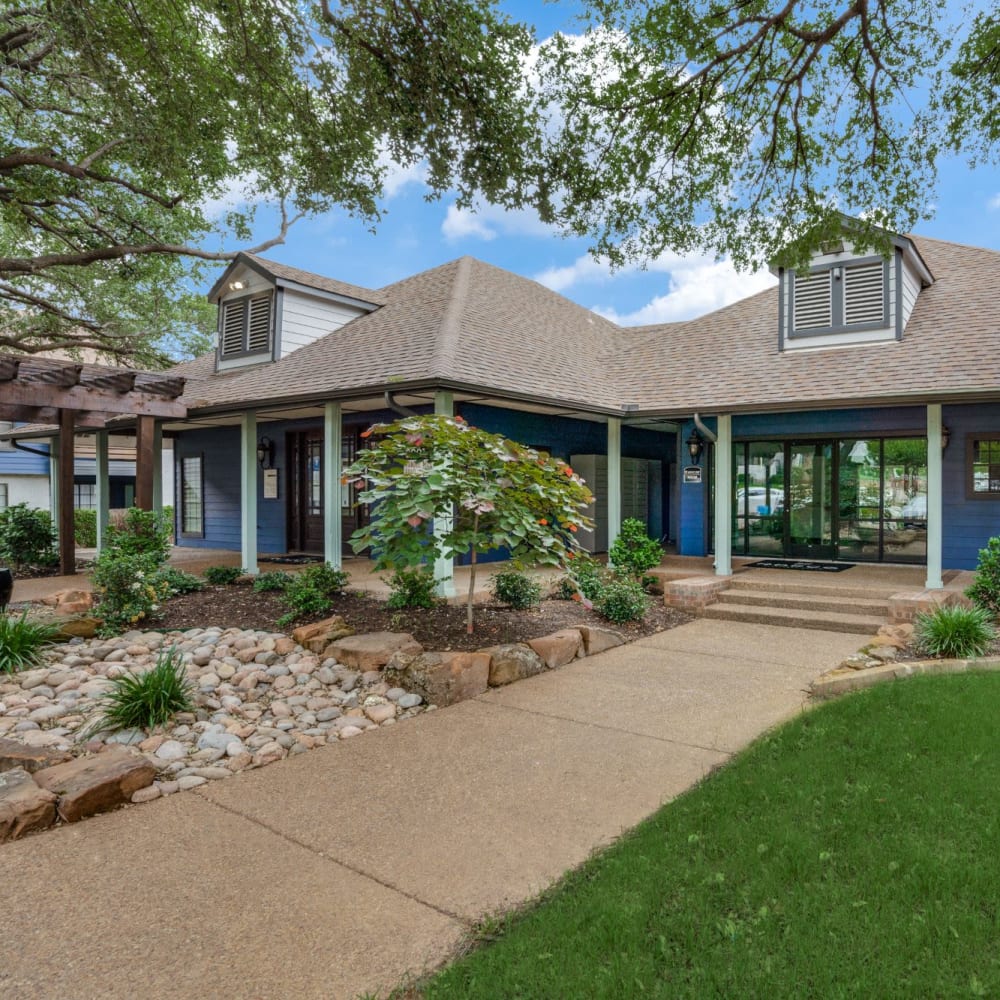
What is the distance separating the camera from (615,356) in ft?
44.7

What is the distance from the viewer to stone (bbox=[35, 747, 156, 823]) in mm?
3254

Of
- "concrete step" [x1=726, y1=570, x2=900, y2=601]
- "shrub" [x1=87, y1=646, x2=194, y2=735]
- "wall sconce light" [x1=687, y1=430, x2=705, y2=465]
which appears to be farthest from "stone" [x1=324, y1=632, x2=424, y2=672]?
"wall sconce light" [x1=687, y1=430, x2=705, y2=465]

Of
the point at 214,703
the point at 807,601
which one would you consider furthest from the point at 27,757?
the point at 807,601

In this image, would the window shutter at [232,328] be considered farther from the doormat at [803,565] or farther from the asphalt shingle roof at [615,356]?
the doormat at [803,565]

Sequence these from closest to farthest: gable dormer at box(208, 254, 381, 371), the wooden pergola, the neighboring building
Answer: the wooden pergola < the neighboring building < gable dormer at box(208, 254, 381, 371)

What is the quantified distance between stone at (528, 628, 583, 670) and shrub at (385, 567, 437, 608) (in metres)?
1.37

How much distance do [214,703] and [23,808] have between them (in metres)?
1.69

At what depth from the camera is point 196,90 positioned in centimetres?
733

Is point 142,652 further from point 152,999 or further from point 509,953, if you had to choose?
Answer: point 509,953

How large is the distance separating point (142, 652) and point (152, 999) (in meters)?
4.39

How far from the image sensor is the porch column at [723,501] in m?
9.72

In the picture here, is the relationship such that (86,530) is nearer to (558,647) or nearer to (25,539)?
(25,539)

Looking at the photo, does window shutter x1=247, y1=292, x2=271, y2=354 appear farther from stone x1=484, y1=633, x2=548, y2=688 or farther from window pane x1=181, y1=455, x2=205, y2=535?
stone x1=484, y1=633, x2=548, y2=688

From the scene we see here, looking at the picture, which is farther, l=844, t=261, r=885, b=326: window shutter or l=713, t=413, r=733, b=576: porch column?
l=844, t=261, r=885, b=326: window shutter
